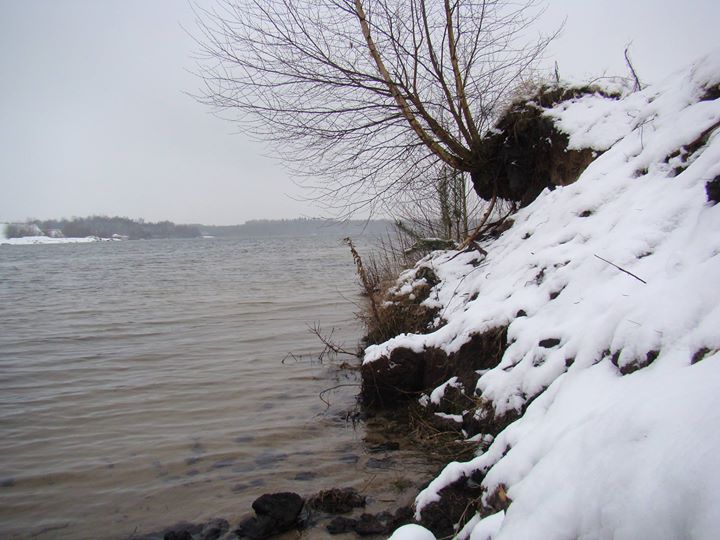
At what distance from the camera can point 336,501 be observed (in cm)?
394

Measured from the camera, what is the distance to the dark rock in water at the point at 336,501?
3.89 metres

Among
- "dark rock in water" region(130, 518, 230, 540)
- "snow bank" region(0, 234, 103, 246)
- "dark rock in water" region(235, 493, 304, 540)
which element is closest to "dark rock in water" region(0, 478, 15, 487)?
"dark rock in water" region(130, 518, 230, 540)

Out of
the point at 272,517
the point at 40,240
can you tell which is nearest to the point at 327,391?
the point at 272,517

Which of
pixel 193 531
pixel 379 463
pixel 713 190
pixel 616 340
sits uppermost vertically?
pixel 713 190

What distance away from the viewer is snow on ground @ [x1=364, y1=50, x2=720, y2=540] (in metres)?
1.60

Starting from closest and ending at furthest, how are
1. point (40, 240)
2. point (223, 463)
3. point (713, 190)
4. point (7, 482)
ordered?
point (713, 190) < point (7, 482) < point (223, 463) < point (40, 240)

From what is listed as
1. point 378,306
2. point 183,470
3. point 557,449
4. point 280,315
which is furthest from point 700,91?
point 280,315

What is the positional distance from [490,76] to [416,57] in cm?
137

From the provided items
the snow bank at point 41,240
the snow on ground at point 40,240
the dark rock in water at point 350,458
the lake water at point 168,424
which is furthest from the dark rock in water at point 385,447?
the snow bank at point 41,240

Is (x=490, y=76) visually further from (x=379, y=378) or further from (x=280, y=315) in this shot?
(x=280, y=315)

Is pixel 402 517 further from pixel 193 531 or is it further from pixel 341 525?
pixel 193 531

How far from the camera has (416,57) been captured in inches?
292

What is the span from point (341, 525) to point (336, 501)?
1.00 ft

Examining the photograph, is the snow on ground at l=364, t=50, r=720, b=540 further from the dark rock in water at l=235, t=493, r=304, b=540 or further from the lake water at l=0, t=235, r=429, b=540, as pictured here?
the lake water at l=0, t=235, r=429, b=540
